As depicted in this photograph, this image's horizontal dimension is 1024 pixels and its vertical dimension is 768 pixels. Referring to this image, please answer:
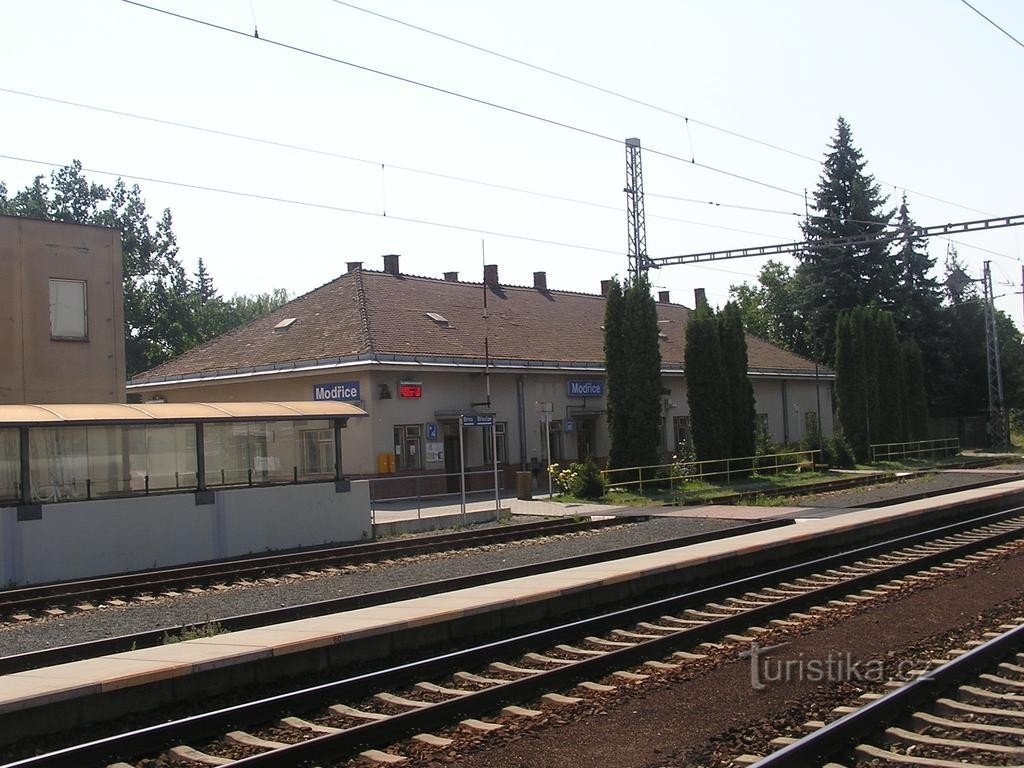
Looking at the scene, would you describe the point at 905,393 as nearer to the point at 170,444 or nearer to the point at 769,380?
the point at 769,380

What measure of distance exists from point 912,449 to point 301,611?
4489cm

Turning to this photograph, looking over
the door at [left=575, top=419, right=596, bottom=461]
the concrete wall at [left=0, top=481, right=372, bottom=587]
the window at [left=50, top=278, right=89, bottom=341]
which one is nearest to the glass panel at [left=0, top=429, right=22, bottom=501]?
the concrete wall at [left=0, top=481, right=372, bottom=587]

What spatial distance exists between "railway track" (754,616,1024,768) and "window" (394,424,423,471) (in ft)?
80.5

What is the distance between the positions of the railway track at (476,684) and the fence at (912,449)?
36048mm

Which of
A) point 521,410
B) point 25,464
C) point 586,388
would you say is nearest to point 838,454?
point 586,388

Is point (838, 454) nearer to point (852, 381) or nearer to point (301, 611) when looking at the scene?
point (852, 381)

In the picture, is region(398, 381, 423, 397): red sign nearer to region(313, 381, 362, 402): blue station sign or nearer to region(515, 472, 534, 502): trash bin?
region(313, 381, 362, 402): blue station sign

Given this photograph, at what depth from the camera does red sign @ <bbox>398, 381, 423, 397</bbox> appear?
3266 cm

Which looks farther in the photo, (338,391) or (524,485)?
(338,391)

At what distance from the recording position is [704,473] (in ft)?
119

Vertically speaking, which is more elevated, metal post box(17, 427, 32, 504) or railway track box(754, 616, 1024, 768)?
metal post box(17, 427, 32, 504)

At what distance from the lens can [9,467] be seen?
17.5 meters

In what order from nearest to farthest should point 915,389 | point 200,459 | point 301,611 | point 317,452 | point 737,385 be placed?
point 301,611
point 200,459
point 317,452
point 737,385
point 915,389

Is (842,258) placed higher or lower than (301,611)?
higher
